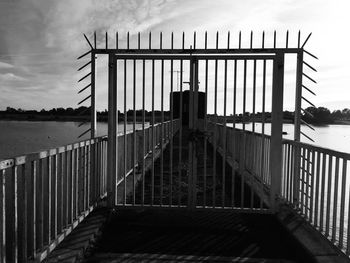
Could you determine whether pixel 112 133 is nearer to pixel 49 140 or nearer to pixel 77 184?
pixel 77 184

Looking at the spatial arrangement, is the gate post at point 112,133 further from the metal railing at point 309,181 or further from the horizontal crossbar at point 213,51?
the metal railing at point 309,181

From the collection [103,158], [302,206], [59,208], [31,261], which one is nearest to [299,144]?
[302,206]

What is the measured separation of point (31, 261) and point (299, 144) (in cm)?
395

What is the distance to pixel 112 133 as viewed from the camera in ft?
19.4

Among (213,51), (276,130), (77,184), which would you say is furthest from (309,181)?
(77,184)

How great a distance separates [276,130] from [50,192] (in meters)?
3.67

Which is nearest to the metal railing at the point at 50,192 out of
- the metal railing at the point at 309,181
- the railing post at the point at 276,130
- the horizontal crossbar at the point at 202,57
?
the horizontal crossbar at the point at 202,57

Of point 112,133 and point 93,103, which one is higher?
point 93,103

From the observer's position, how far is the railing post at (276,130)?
5.62 metres

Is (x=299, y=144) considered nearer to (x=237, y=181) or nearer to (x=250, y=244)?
(x=250, y=244)

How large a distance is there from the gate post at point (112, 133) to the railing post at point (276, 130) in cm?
258

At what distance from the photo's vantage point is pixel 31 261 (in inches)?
127

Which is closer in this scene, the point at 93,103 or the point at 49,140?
the point at 93,103

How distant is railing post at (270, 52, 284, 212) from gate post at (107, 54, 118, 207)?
8.47 ft
